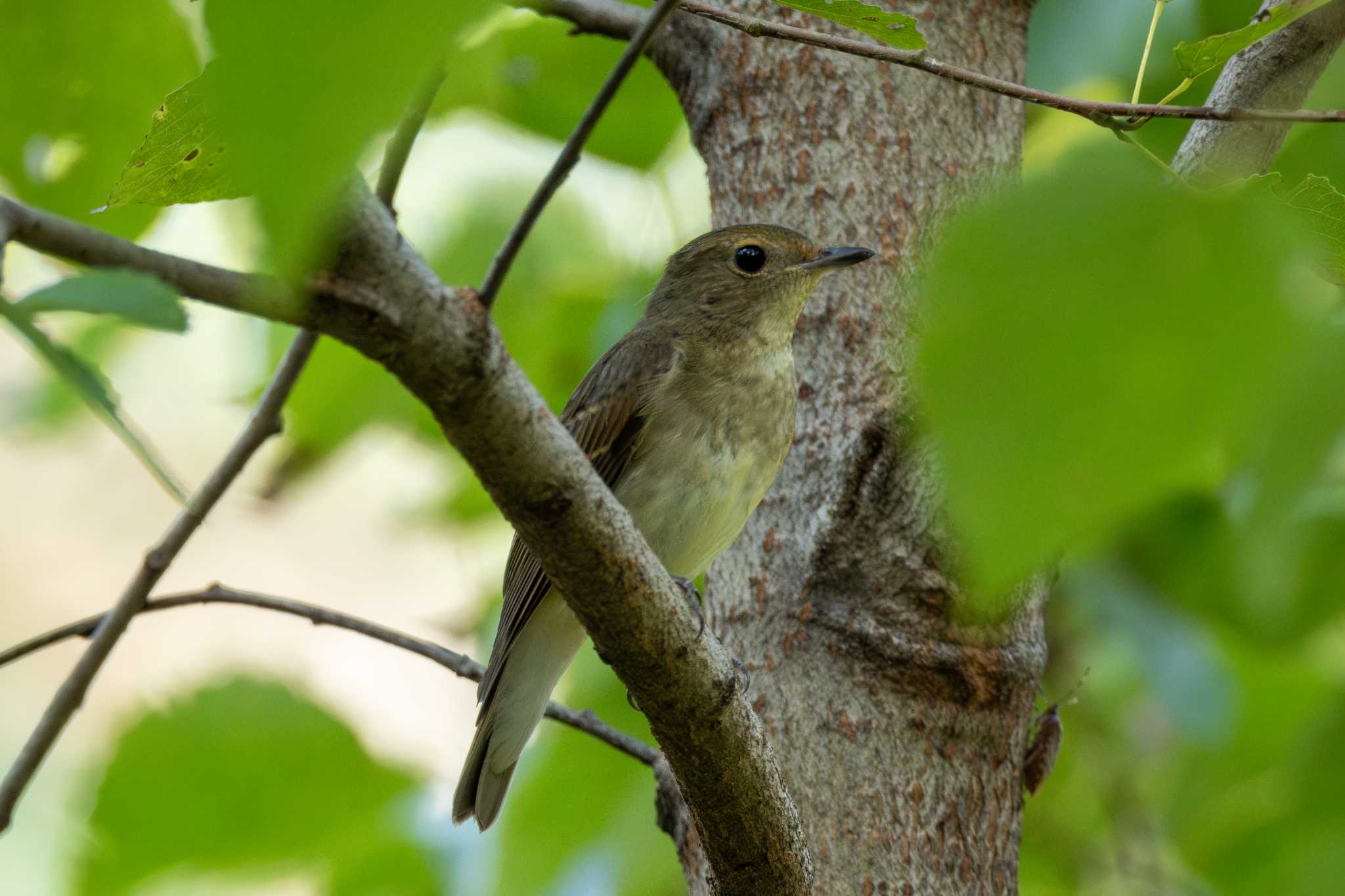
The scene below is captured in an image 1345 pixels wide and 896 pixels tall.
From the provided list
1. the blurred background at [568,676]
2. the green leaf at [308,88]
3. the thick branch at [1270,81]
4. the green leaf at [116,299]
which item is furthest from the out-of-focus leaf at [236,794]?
the green leaf at [308,88]

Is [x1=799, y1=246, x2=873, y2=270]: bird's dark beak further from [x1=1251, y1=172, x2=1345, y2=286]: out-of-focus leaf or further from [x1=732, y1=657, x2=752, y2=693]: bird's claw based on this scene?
[x1=1251, y1=172, x2=1345, y2=286]: out-of-focus leaf

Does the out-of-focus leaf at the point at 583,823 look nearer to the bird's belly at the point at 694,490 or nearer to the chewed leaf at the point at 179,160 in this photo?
the bird's belly at the point at 694,490

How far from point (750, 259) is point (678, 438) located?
0.62 m

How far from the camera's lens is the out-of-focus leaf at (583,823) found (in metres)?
3.29

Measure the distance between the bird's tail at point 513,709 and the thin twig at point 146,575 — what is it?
1.35 meters

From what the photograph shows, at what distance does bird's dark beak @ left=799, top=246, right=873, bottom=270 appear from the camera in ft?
11.1

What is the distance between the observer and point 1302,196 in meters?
1.71

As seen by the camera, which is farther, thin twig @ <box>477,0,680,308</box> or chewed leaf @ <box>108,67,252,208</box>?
chewed leaf @ <box>108,67,252,208</box>

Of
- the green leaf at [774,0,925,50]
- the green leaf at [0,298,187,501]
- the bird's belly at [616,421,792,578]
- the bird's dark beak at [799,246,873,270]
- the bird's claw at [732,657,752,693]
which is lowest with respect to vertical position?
the green leaf at [0,298,187,501]

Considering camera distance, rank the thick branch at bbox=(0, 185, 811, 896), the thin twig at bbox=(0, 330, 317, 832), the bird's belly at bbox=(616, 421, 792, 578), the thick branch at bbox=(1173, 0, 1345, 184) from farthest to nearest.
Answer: the bird's belly at bbox=(616, 421, 792, 578) < the thick branch at bbox=(1173, 0, 1345, 184) < the thin twig at bbox=(0, 330, 317, 832) < the thick branch at bbox=(0, 185, 811, 896)

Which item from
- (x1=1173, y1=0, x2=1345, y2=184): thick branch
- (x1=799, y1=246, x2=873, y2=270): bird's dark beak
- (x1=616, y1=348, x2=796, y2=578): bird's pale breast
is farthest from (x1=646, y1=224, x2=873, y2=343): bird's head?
(x1=1173, y1=0, x2=1345, y2=184): thick branch

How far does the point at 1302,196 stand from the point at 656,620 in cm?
108

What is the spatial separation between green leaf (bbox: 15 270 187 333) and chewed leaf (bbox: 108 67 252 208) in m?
0.55

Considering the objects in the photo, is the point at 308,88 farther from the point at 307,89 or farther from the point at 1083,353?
the point at 1083,353
